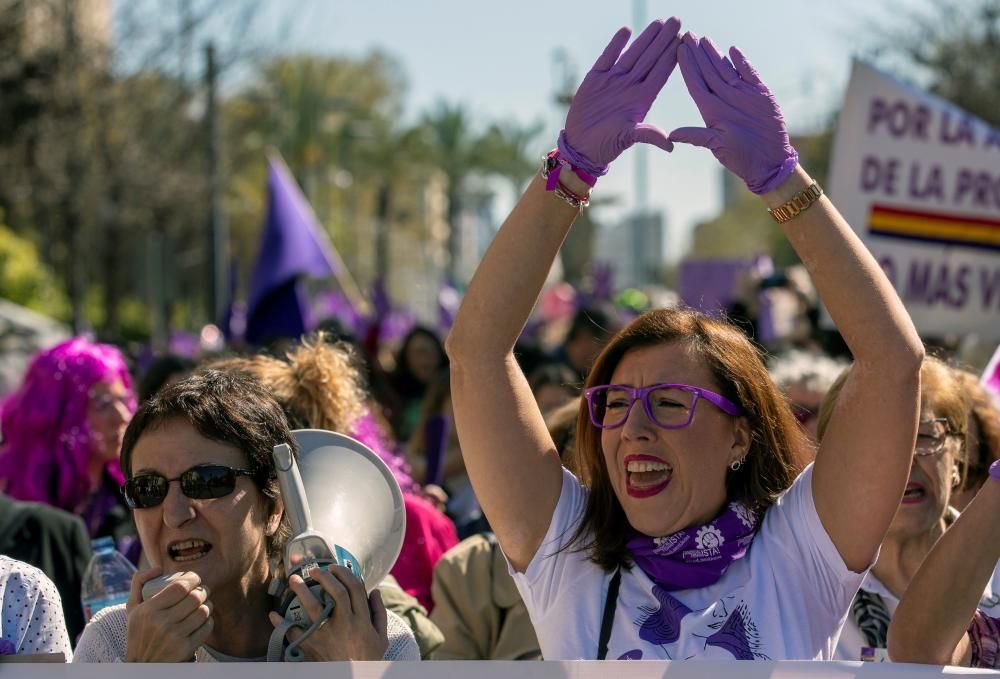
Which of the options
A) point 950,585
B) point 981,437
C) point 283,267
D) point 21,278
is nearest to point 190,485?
point 950,585

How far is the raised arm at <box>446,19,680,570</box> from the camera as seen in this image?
2.53 metres

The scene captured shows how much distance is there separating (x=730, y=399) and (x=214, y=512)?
3.27 ft

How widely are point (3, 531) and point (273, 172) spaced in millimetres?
6785

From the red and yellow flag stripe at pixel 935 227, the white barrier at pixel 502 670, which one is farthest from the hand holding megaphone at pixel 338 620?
the red and yellow flag stripe at pixel 935 227

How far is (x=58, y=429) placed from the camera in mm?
4535

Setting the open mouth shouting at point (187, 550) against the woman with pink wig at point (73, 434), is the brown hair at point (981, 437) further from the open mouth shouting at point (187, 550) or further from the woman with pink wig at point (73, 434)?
the woman with pink wig at point (73, 434)

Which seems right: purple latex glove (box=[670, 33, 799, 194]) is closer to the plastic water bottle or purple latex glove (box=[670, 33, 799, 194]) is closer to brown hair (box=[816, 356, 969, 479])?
brown hair (box=[816, 356, 969, 479])

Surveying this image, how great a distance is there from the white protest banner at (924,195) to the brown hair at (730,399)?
4489 mm

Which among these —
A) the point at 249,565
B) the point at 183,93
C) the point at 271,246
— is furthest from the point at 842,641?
the point at 183,93

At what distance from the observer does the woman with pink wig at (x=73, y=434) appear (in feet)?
14.8

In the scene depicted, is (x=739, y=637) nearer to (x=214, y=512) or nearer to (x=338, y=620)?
(x=338, y=620)

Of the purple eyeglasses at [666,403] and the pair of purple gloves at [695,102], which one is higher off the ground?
the pair of purple gloves at [695,102]

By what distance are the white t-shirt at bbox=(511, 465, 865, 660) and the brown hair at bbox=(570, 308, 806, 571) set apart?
0.17 ft

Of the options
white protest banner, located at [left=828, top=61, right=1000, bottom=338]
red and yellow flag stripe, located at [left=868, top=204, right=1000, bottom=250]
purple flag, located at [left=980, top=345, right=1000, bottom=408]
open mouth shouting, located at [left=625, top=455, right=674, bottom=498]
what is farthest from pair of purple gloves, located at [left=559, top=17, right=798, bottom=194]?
red and yellow flag stripe, located at [left=868, top=204, right=1000, bottom=250]
